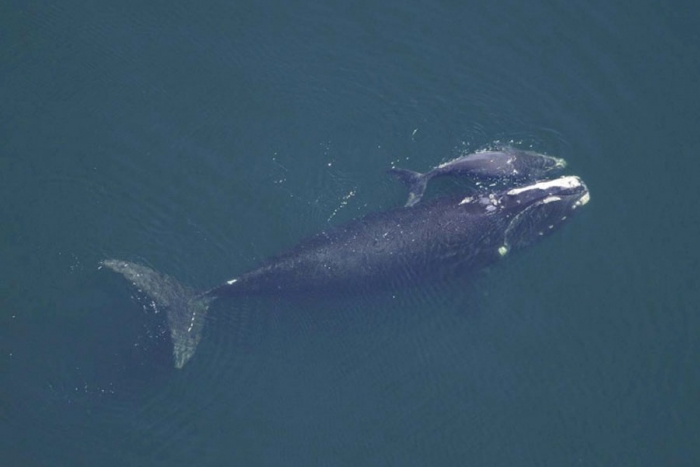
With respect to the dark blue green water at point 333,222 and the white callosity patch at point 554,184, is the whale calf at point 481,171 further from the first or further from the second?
the dark blue green water at point 333,222

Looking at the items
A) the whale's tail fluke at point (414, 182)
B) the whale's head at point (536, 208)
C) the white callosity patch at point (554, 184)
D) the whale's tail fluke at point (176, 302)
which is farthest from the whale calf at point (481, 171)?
the whale's tail fluke at point (176, 302)

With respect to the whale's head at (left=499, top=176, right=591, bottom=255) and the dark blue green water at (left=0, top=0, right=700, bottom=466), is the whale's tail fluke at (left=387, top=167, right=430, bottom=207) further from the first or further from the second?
the whale's head at (left=499, top=176, right=591, bottom=255)

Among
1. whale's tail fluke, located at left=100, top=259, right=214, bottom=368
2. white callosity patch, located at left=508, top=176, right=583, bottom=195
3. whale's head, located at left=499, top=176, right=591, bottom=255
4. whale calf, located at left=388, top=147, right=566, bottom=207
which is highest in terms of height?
whale calf, located at left=388, top=147, right=566, bottom=207

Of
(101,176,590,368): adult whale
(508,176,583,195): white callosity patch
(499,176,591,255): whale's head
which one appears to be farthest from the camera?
(508,176,583,195): white callosity patch

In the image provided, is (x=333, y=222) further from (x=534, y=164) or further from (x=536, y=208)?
(x=534, y=164)

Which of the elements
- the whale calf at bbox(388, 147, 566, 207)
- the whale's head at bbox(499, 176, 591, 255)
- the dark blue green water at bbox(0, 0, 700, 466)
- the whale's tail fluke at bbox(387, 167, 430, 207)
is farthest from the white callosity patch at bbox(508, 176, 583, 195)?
the whale's tail fluke at bbox(387, 167, 430, 207)
